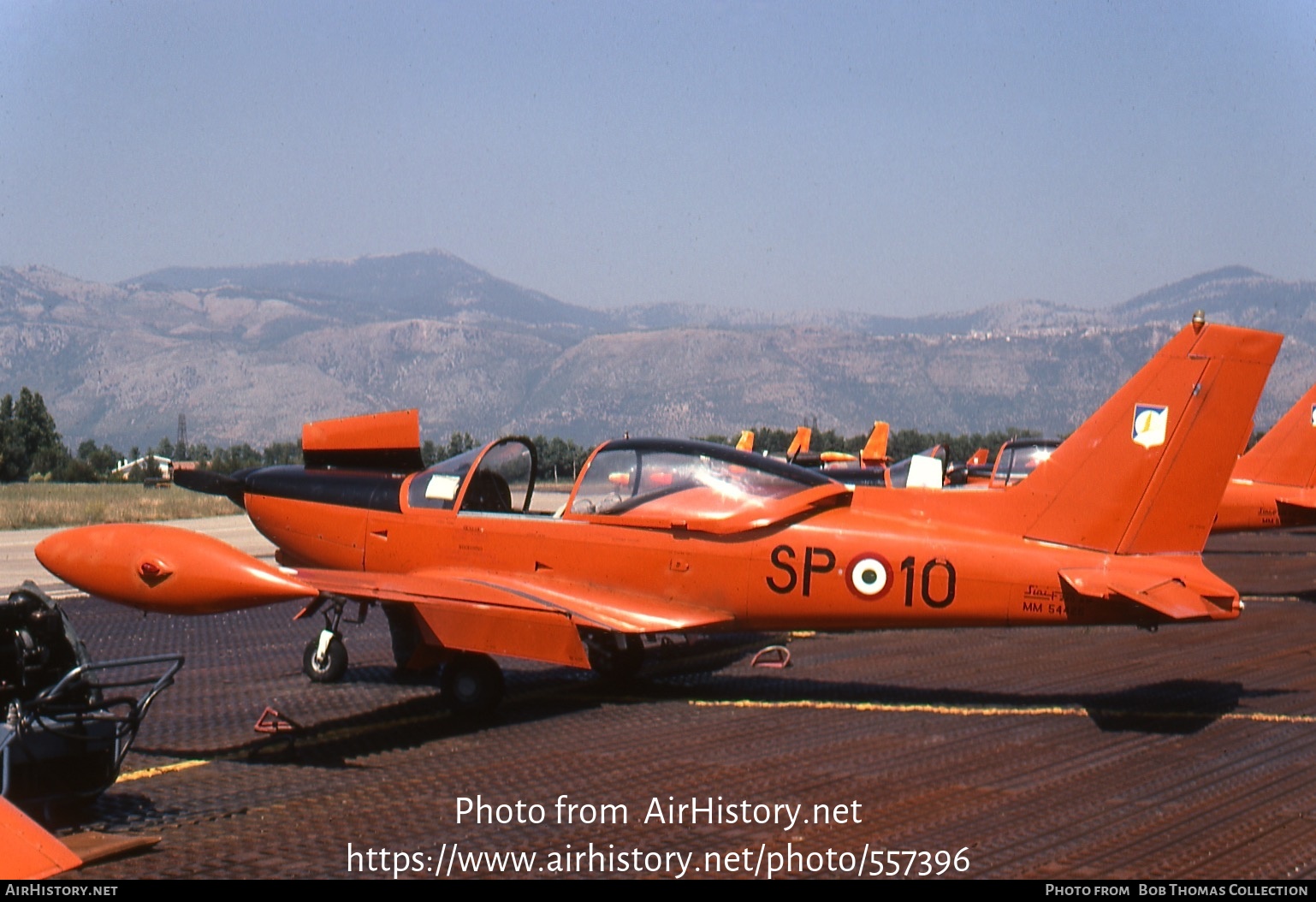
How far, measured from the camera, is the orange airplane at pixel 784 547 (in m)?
8.95

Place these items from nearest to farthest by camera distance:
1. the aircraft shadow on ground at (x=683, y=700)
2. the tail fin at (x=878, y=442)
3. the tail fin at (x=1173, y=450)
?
1. the aircraft shadow on ground at (x=683, y=700)
2. the tail fin at (x=1173, y=450)
3. the tail fin at (x=878, y=442)

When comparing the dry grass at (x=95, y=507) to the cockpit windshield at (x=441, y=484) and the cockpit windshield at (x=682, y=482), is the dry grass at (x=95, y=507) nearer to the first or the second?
the cockpit windshield at (x=441, y=484)

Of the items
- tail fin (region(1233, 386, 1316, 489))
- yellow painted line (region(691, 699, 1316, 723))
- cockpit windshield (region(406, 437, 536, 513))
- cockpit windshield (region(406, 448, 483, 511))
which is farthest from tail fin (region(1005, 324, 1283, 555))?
tail fin (region(1233, 386, 1316, 489))

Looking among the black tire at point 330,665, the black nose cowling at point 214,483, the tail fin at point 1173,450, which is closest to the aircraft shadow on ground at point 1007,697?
the tail fin at point 1173,450

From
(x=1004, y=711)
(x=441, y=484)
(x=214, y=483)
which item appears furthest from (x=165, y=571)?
(x=1004, y=711)

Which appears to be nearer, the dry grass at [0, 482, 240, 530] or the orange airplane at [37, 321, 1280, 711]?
the orange airplane at [37, 321, 1280, 711]

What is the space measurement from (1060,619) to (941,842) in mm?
3452

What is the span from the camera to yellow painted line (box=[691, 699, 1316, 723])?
9.23 meters

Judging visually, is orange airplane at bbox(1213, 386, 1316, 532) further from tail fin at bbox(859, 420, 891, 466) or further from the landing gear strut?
tail fin at bbox(859, 420, 891, 466)

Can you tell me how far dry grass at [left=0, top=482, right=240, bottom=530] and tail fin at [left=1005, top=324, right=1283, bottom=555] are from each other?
85.0 ft

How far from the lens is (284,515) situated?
11273 millimetres

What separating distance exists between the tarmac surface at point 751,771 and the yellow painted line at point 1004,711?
4 centimetres
